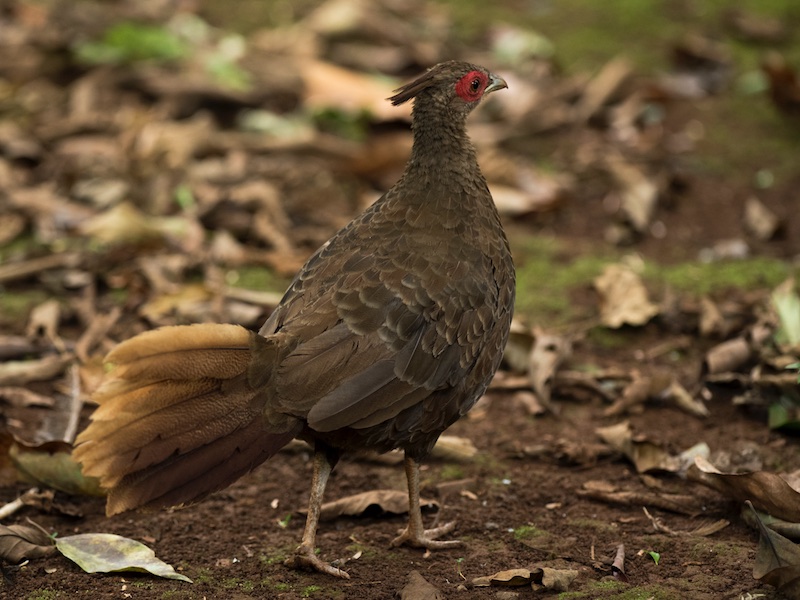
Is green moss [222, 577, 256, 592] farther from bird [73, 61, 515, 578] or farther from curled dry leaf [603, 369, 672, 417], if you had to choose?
curled dry leaf [603, 369, 672, 417]

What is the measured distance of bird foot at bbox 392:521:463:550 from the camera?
13.9 ft

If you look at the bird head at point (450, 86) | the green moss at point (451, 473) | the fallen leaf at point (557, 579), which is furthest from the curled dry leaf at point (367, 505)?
the bird head at point (450, 86)

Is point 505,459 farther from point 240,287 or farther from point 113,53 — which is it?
point 113,53

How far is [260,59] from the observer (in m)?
9.38

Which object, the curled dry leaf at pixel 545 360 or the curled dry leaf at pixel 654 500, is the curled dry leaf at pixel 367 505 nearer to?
the curled dry leaf at pixel 654 500

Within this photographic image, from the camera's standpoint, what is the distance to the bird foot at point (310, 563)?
3982mm

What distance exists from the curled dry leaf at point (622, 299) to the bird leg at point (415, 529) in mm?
2043

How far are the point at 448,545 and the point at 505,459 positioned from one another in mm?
856

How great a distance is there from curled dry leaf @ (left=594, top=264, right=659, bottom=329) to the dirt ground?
12 centimetres

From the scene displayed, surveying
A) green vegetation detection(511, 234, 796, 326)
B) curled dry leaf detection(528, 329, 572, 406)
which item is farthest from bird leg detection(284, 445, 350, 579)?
green vegetation detection(511, 234, 796, 326)

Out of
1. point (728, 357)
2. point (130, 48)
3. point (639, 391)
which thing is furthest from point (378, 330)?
point (130, 48)

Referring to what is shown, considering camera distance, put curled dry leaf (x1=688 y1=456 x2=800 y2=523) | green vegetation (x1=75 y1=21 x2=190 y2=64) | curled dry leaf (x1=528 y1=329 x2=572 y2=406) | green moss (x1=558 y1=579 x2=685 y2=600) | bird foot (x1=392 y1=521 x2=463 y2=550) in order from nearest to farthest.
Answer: green moss (x1=558 y1=579 x2=685 y2=600) → curled dry leaf (x1=688 y1=456 x2=800 y2=523) → bird foot (x1=392 y1=521 x2=463 y2=550) → curled dry leaf (x1=528 y1=329 x2=572 y2=406) → green vegetation (x1=75 y1=21 x2=190 y2=64)

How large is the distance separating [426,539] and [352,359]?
0.84m

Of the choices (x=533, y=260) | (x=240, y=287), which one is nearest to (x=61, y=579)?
(x=240, y=287)
